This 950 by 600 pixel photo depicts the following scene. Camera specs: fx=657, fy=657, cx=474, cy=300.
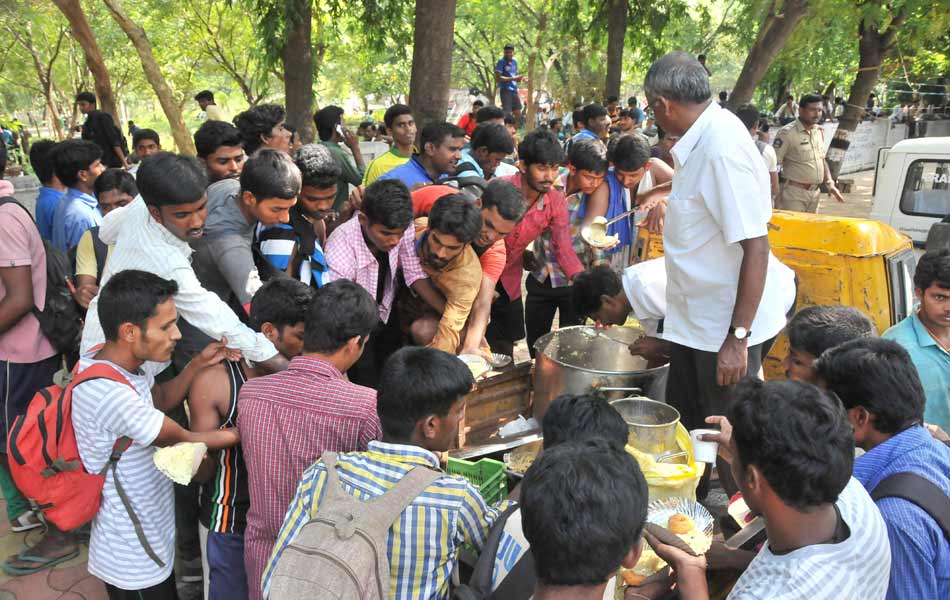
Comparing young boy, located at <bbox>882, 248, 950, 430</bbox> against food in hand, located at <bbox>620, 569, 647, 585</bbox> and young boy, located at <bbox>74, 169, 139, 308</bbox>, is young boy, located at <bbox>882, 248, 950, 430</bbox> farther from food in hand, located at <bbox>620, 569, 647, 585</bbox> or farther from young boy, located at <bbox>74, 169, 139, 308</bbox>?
young boy, located at <bbox>74, 169, 139, 308</bbox>

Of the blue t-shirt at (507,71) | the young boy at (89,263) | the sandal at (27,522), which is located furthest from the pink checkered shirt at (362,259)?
the blue t-shirt at (507,71)

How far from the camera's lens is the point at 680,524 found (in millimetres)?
2064

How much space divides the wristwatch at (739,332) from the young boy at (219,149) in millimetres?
2699

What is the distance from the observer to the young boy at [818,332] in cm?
241

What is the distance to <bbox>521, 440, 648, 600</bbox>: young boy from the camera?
4.57ft

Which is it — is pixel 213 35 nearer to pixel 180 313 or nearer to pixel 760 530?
pixel 180 313

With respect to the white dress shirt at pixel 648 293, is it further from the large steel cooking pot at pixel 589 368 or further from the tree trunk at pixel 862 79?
the tree trunk at pixel 862 79

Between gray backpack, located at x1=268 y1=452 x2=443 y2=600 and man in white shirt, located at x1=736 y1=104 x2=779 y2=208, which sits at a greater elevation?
man in white shirt, located at x1=736 y1=104 x2=779 y2=208

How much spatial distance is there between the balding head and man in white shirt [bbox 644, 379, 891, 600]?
1333 millimetres

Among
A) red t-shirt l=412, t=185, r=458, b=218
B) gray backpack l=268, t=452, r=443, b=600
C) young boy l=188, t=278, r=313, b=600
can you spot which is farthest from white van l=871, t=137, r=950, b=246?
gray backpack l=268, t=452, r=443, b=600

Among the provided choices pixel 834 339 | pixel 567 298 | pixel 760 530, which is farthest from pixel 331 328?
pixel 567 298

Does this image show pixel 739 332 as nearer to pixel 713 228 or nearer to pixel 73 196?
pixel 713 228

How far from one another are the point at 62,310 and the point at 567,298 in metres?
2.87

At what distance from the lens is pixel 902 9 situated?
30.6 feet
